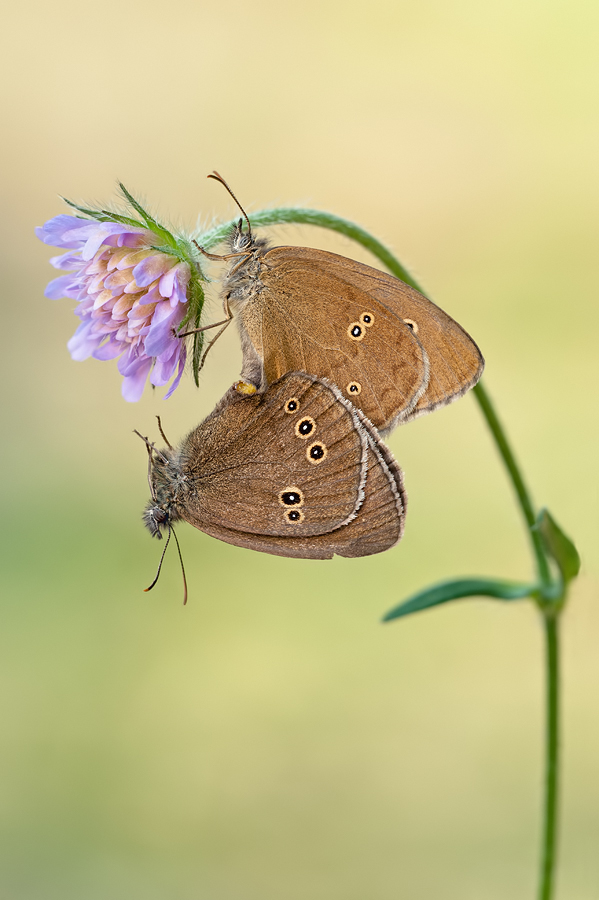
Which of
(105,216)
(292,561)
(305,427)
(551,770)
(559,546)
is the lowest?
(551,770)

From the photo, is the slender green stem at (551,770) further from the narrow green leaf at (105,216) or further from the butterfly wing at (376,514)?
the narrow green leaf at (105,216)

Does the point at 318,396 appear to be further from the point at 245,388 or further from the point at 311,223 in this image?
the point at 311,223

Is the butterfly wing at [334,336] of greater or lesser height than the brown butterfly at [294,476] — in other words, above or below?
above

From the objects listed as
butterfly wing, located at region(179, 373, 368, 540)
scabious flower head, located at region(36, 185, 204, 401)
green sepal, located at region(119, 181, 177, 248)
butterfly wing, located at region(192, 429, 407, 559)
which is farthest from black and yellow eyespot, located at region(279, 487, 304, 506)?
green sepal, located at region(119, 181, 177, 248)

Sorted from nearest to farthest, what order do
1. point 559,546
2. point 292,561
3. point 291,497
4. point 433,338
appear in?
point 433,338 < point 291,497 < point 559,546 < point 292,561

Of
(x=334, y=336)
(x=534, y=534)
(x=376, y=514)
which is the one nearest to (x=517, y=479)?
(x=534, y=534)

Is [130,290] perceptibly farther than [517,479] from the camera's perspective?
No

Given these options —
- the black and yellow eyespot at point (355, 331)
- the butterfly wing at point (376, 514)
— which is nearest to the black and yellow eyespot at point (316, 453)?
the butterfly wing at point (376, 514)

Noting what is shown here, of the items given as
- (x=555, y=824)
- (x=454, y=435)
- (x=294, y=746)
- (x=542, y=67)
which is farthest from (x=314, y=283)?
(x=542, y=67)
